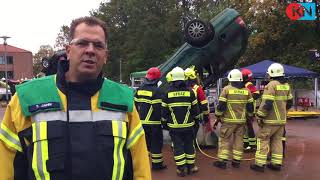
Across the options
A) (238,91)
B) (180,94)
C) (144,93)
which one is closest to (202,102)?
(238,91)

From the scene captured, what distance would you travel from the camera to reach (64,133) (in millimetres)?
2379

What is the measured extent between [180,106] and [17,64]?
86.0 meters

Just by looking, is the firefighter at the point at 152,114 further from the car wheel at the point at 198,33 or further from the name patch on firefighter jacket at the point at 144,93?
the car wheel at the point at 198,33

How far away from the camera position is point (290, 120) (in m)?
19.6

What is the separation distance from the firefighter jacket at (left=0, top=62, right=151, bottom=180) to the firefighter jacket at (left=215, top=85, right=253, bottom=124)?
6.60 m

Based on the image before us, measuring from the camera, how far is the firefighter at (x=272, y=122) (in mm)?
8758

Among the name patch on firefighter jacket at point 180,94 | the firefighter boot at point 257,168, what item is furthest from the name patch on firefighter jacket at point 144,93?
the firefighter boot at point 257,168

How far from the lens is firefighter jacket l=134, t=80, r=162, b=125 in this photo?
29.9ft

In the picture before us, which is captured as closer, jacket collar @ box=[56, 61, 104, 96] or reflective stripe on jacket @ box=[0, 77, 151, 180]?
reflective stripe on jacket @ box=[0, 77, 151, 180]

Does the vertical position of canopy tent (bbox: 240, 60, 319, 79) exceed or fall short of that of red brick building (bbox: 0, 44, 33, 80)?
it falls short

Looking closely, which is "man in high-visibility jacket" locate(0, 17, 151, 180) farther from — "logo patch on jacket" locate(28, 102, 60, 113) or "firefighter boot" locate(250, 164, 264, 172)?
"firefighter boot" locate(250, 164, 264, 172)

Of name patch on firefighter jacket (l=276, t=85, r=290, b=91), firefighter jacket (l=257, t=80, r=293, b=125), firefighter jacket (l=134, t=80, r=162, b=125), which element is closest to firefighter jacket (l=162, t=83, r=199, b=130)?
firefighter jacket (l=134, t=80, r=162, b=125)

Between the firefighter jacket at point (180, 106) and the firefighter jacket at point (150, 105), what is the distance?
499 mm

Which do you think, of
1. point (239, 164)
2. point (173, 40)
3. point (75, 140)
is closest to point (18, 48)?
point (173, 40)
